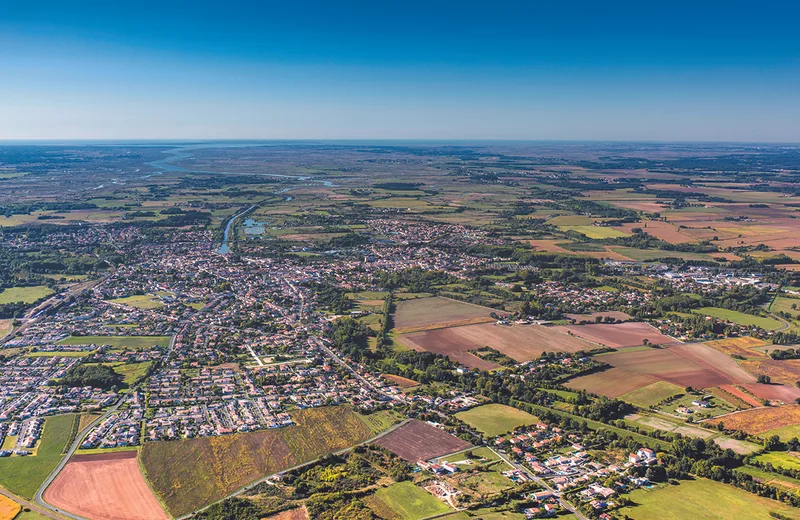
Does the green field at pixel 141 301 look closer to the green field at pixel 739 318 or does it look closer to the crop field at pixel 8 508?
the crop field at pixel 8 508

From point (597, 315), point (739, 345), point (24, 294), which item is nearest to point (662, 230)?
point (597, 315)

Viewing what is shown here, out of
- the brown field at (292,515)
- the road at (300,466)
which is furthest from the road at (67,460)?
the brown field at (292,515)

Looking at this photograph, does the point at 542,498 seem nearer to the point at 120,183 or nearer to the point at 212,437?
the point at 212,437

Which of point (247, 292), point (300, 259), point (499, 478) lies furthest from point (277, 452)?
point (300, 259)

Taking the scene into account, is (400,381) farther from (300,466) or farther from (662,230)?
(662,230)

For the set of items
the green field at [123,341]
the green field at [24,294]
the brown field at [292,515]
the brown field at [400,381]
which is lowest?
the brown field at [292,515]

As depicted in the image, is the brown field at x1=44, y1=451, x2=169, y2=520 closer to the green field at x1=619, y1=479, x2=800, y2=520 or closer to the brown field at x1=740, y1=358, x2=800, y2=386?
the green field at x1=619, y1=479, x2=800, y2=520
